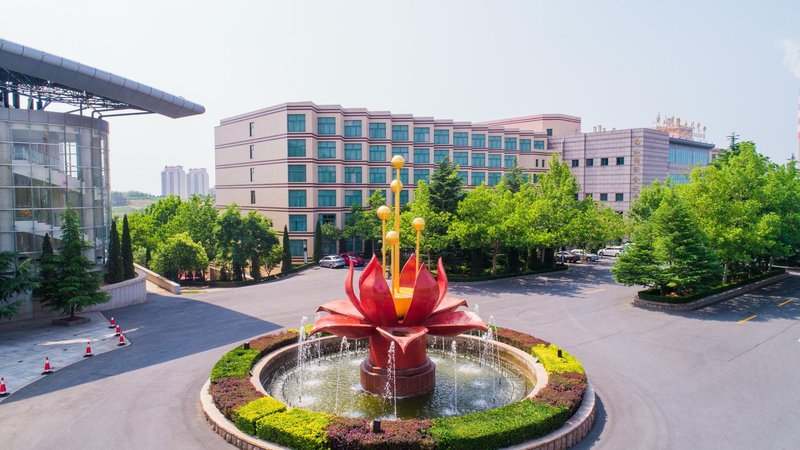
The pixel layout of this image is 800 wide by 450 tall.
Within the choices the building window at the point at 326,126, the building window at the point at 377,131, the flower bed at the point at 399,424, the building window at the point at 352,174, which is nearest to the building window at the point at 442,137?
the building window at the point at 377,131

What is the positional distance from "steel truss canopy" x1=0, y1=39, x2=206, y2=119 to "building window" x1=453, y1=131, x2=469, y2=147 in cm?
3030

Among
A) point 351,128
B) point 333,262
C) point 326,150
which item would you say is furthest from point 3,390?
point 351,128

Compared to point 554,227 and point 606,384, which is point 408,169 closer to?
point 554,227

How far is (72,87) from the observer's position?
21.6 meters

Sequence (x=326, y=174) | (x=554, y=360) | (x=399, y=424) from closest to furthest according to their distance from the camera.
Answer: (x=399, y=424)
(x=554, y=360)
(x=326, y=174)

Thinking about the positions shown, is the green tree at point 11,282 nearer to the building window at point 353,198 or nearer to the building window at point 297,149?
the building window at point 297,149

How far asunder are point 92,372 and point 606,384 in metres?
14.1

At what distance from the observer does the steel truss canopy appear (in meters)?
19.2

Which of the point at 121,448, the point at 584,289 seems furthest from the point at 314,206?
the point at 121,448

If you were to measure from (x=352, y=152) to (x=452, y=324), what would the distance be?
33.9 metres

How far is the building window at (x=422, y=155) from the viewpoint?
161ft

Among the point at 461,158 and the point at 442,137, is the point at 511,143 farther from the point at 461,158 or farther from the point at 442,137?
the point at 442,137

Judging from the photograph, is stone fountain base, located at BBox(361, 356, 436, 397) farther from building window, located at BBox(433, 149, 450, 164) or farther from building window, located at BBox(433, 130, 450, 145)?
building window, located at BBox(433, 130, 450, 145)

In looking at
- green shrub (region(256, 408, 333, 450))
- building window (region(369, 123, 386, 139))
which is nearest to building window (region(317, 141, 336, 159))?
building window (region(369, 123, 386, 139))
